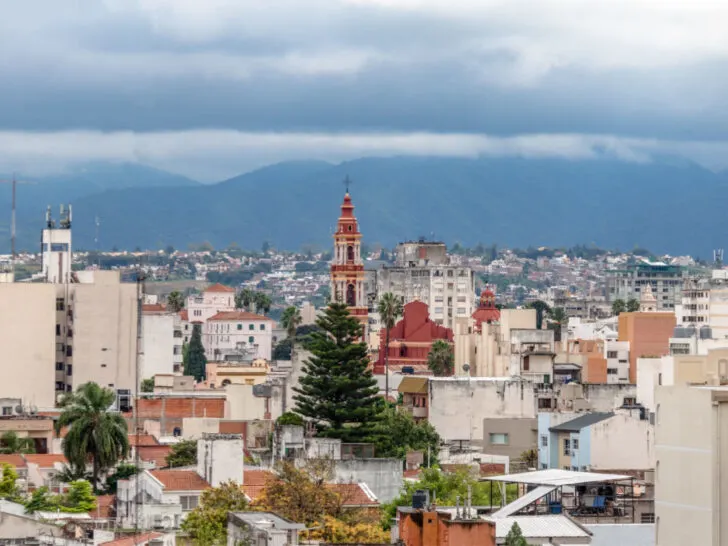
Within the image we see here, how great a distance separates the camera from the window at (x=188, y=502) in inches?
2552

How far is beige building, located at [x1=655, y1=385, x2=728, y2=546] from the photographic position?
39750mm

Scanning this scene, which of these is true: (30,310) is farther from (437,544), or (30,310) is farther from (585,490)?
(437,544)

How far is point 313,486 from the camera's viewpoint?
58.5 meters

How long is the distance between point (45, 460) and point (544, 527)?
4037 cm

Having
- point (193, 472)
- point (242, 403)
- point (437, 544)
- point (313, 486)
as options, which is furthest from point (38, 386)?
point (437, 544)

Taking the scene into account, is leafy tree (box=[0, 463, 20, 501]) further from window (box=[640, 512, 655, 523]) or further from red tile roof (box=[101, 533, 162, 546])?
window (box=[640, 512, 655, 523])

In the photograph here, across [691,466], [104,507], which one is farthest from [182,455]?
[691,466]

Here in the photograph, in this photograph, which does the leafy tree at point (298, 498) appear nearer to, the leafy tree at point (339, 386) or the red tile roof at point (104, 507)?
the red tile roof at point (104, 507)

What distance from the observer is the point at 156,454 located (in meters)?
87.8

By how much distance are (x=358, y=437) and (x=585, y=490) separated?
3975cm

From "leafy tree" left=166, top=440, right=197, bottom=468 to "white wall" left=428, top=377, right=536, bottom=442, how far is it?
22294 mm

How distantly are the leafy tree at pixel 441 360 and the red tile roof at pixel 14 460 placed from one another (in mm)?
88111

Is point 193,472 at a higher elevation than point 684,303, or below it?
below

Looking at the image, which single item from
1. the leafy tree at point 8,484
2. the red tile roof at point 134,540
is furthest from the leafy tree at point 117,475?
the red tile roof at point 134,540
